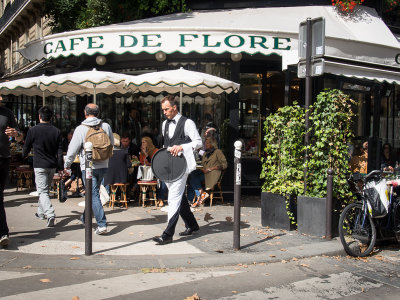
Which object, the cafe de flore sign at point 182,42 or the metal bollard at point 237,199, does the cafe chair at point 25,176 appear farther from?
the metal bollard at point 237,199

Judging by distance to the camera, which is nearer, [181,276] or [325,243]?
[181,276]

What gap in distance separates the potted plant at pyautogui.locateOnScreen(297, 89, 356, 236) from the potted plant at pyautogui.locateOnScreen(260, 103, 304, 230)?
0.20 meters

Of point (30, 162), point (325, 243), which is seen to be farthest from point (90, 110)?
point (30, 162)

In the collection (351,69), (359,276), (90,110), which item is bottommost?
(359,276)

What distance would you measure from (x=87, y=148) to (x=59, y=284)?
172cm

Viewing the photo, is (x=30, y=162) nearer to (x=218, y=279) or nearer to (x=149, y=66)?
(x=149, y=66)

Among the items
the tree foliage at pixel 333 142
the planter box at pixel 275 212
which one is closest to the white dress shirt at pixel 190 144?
the planter box at pixel 275 212

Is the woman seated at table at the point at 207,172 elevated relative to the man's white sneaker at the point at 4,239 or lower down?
elevated

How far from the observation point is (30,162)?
38.5 ft

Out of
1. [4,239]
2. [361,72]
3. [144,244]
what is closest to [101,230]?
[144,244]

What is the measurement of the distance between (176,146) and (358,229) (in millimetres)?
2629

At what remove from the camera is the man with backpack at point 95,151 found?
22.2ft

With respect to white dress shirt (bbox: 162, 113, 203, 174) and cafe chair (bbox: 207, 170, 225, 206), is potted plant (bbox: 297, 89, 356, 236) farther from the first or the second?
cafe chair (bbox: 207, 170, 225, 206)

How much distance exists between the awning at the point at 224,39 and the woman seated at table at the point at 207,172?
1984mm
